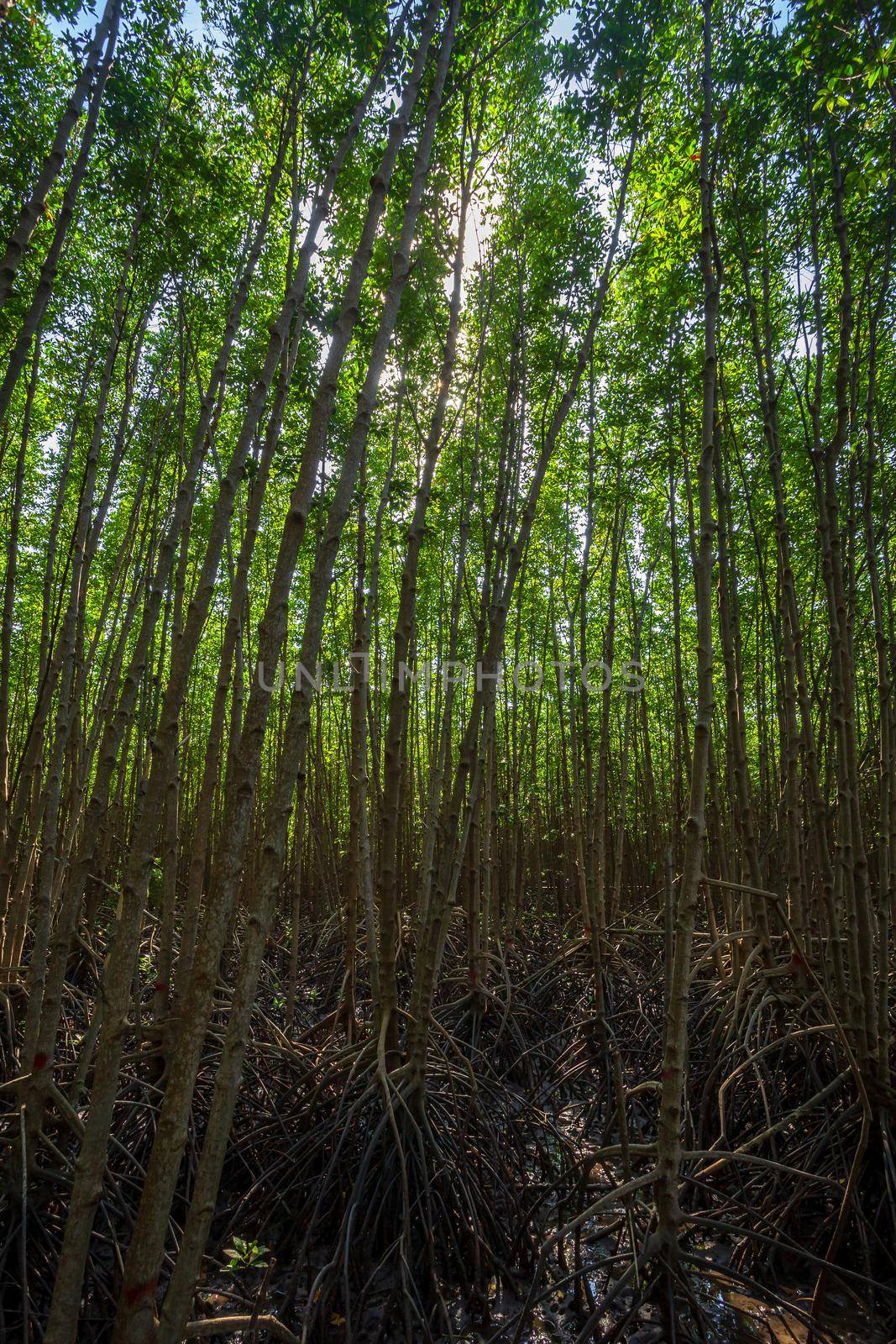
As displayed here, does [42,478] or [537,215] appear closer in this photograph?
[537,215]

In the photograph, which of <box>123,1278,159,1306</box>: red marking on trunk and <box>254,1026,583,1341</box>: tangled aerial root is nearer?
<box>123,1278,159,1306</box>: red marking on trunk

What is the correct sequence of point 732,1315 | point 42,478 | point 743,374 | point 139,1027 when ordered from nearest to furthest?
point 732,1315, point 139,1027, point 743,374, point 42,478

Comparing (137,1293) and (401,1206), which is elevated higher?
(137,1293)

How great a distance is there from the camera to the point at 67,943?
2477 mm

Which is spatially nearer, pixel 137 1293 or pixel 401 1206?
pixel 137 1293

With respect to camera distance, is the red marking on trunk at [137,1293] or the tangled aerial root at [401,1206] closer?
the red marking on trunk at [137,1293]

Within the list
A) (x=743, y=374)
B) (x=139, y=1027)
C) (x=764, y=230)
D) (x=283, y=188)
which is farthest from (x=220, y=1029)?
(x=743, y=374)

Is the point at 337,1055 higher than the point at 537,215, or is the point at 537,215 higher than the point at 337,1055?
the point at 537,215

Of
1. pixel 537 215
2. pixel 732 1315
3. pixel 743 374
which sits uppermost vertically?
pixel 537 215

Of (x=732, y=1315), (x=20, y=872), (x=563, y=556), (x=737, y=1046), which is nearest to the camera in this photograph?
(x=732, y=1315)

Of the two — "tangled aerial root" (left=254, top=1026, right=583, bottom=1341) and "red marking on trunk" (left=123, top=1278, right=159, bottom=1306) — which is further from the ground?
"red marking on trunk" (left=123, top=1278, right=159, bottom=1306)

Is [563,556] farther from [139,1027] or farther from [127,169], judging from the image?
[139,1027]

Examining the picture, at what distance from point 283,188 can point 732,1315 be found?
20.2 ft

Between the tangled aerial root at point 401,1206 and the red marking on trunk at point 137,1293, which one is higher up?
the red marking on trunk at point 137,1293
